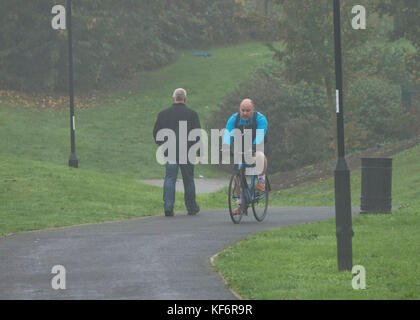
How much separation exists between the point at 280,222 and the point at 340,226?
562cm

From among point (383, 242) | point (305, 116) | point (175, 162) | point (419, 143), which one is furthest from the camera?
point (305, 116)

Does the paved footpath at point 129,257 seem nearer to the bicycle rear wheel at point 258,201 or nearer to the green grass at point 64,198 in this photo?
the bicycle rear wheel at point 258,201

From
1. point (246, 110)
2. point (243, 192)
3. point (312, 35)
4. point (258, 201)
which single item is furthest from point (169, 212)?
point (312, 35)

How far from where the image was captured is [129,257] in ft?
38.0

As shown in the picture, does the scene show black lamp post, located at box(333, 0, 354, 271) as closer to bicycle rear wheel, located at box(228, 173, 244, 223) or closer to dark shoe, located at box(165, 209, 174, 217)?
bicycle rear wheel, located at box(228, 173, 244, 223)

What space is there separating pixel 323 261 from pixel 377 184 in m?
5.71

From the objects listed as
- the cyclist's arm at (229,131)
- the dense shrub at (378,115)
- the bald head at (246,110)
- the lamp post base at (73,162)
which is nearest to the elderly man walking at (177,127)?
the cyclist's arm at (229,131)

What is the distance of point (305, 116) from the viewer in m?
37.6

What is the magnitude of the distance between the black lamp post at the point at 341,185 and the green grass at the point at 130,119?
26009mm

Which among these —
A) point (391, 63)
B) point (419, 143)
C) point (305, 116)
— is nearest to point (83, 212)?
point (419, 143)

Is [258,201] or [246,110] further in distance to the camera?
[258,201]

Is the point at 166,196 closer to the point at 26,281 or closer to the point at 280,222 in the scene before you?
the point at 280,222

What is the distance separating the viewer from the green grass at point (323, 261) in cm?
891

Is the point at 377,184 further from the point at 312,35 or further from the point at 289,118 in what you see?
the point at 289,118
